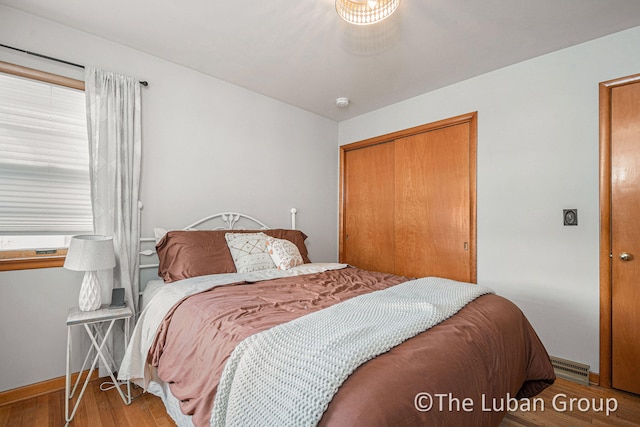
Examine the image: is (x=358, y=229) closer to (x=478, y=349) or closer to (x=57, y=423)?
(x=478, y=349)

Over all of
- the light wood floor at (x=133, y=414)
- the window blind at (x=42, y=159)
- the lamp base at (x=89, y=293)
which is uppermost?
the window blind at (x=42, y=159)

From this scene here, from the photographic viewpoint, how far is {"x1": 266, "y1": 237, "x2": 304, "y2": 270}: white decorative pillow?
8.43 ft

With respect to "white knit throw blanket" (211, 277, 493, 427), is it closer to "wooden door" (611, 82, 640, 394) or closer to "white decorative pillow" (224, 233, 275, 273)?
"white decorative pillow" (224, 233, 275, 273)

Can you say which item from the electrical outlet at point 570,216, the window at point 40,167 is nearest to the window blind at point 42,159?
the window at point 40,167

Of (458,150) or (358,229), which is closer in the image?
(458,150)

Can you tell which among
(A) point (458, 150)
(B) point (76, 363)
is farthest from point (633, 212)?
(B) point (76, 363)

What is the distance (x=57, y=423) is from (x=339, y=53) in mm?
3132

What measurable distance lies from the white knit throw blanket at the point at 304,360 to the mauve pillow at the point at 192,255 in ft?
4.27

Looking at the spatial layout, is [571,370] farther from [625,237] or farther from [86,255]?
[86,255]

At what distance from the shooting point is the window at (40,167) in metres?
1.97

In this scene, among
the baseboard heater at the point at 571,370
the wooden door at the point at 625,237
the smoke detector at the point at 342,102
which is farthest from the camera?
the smoke detector at the point at 342,102

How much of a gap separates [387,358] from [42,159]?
2587mm

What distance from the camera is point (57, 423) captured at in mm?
1712

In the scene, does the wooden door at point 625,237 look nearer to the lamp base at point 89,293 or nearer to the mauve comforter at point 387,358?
the mauve comforter at point 387,358
